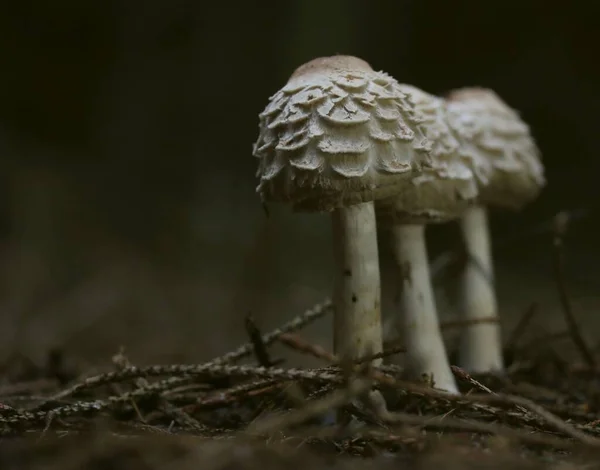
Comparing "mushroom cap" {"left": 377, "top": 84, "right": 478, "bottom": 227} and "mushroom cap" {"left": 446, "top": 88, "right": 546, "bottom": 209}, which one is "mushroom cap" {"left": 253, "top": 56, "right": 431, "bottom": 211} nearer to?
"mushroom cap" {"left": 377, "top": 84, "right": 478, "bottom": 227}

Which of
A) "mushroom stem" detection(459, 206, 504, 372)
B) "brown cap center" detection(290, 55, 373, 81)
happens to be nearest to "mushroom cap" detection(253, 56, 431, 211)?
"brown cap center" detection(290, 55, 373, 81)

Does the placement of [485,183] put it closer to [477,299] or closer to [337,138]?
[477,299]

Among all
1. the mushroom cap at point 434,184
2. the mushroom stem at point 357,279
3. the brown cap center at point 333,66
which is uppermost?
the brown cap center at point 333,66

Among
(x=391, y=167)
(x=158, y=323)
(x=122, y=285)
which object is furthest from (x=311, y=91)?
(x=122, y=285)

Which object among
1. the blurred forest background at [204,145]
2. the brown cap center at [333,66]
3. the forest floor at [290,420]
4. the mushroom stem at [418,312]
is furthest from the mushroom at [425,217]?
the blurred forest background at [204,145]

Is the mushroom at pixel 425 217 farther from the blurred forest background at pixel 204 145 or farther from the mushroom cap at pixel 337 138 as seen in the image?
the blurred forest background at pixel 204 145

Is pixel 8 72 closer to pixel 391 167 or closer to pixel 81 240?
pixel 81 240

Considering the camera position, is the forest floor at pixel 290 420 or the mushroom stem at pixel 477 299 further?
the mushroom stem at pixel 477 299

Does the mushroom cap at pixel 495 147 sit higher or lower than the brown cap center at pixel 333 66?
lower

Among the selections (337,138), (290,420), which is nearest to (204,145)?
(337,138)
